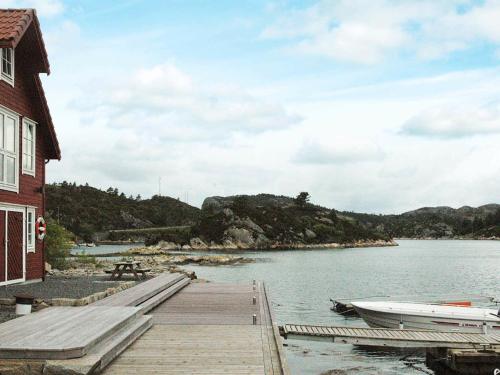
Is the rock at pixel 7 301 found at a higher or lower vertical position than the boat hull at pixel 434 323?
higher

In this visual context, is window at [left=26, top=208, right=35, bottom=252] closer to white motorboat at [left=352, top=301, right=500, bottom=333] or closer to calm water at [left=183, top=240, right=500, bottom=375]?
calm water at [left=183, top=240, right=500, bottom=375]

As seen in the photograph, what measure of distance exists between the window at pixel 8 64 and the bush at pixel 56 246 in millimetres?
21362

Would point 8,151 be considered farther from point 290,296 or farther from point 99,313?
point 290,296

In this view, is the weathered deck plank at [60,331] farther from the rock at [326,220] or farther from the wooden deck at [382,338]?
the rock at [326,220]

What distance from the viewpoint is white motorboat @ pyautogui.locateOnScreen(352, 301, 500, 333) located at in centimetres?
2195

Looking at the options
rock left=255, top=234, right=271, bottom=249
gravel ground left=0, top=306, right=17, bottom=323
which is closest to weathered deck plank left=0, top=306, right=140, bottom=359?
gravel ground left=0, top=306, right=17, bottom=323

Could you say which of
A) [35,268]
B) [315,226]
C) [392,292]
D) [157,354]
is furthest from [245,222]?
[157,354]

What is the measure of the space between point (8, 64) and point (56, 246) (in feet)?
72.4

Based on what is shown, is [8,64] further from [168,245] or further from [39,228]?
[168,245]

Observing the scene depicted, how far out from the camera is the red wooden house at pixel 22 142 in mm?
19281

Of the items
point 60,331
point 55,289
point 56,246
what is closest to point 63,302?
point 55,289

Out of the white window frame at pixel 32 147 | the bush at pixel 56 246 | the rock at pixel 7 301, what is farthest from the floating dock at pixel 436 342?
the bush at pixel 56 246

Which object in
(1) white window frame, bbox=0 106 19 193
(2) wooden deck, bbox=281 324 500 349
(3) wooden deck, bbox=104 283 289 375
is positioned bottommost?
(2) wooden deck, bbox=281 324 500 349

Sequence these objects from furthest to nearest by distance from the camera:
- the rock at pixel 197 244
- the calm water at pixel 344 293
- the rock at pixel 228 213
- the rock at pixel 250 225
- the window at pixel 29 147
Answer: the rock at pixel 228 213, the rock at pixel 250 225, the rock at pixel 197 244, the window at pixel 29 147, the calm water at pixel 344 293
